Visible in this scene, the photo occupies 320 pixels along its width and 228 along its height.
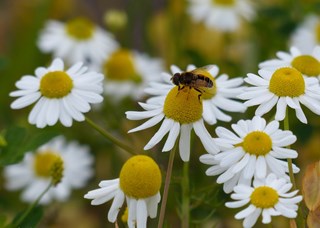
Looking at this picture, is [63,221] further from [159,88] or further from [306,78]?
[306,78]

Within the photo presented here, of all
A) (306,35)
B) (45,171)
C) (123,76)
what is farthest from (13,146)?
(306,35)

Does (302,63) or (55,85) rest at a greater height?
(302,63)

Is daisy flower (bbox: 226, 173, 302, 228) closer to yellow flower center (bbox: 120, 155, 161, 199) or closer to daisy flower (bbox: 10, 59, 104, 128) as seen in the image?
yellow flower center (bbox: 120, 155, 161, 199)

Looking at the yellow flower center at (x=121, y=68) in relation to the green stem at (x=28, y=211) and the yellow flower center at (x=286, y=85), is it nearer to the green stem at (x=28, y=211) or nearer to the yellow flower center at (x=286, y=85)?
the green stem at (x=28, y=211)

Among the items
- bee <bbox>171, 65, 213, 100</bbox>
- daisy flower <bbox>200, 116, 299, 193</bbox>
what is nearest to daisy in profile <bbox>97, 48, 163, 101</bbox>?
bee <bbox>171, 65, 213, 100</bbox>

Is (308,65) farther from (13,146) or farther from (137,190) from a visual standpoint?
(13,146)

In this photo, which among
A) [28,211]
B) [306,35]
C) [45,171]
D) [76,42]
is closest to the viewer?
Result: [28,211]
